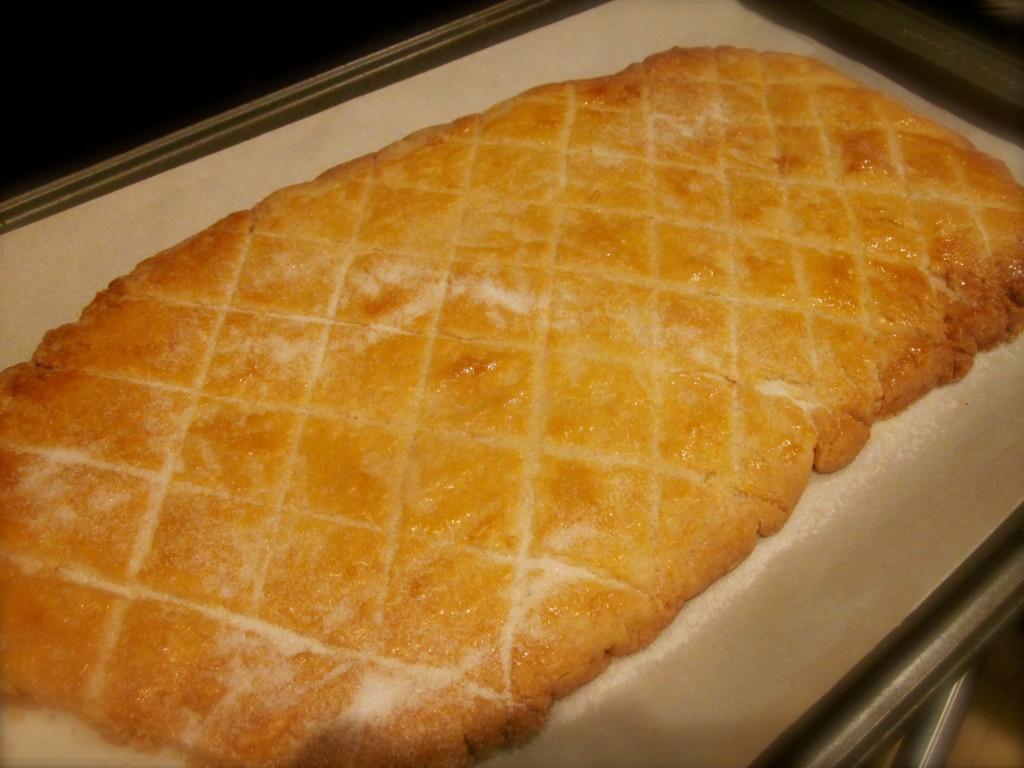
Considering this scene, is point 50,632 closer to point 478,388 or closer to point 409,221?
point 478,388

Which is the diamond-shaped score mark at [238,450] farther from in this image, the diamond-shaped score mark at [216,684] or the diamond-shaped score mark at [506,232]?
the diamond-shaped score mark at [506,232]

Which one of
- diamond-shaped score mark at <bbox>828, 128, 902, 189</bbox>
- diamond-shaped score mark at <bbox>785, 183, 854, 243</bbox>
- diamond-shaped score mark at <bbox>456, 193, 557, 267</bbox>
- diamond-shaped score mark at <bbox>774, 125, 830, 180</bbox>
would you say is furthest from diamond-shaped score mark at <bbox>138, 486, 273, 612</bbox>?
diamond-shaped score mark at <bbox>828, 128, 902, 189</bbox>

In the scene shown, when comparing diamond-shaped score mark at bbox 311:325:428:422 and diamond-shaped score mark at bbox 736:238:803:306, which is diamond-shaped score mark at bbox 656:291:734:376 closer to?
diamond-shaped score mark at bbox 736:238:803:306

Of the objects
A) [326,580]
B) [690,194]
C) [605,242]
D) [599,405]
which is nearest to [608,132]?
[690,194]

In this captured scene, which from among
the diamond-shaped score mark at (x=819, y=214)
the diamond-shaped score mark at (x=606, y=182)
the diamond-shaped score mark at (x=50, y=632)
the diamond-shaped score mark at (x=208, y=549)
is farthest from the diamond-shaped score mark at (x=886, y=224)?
the diamond-shaped score mark at (x=50, y=632)

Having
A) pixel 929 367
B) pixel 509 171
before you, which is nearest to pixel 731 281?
pixel 929 367

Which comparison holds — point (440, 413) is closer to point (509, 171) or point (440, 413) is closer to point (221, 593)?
point (221, 593)
